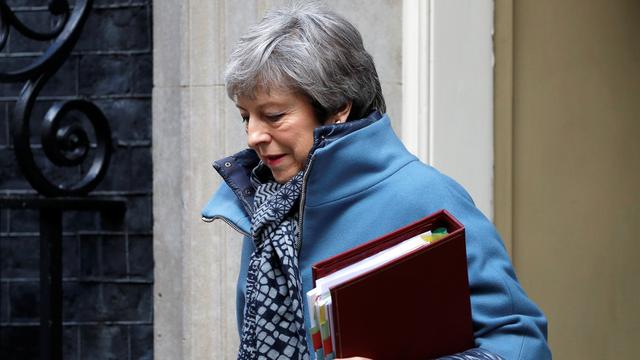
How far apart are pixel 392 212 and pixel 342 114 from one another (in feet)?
0.80

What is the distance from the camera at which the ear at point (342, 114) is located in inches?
113

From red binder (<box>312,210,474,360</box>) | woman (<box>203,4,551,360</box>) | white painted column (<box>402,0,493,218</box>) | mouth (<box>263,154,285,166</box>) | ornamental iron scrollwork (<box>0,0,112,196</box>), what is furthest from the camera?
ornamental iron scrollwork (<box>0,0,112,196</box>)

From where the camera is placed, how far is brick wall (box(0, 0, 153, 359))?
18.0 ft

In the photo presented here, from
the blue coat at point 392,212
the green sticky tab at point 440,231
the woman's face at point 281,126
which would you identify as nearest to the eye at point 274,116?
the woman's face at point 281,126

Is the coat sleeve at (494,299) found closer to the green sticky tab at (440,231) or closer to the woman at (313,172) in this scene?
the woman at (313,172)

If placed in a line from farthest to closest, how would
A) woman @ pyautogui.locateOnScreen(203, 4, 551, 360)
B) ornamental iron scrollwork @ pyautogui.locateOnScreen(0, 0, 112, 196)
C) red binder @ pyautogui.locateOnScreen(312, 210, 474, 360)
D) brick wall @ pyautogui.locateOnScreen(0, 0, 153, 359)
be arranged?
brick wall @ pyautogui.locateOnScreen(0, 0, 153, 359), ornamental iron scrollwork @ pyautogui.locateOnScreen(0, 0, 112, 196), woman @ pyautogui.locateOnScreen(203, 4, 551, 360), red binder @ pyautogui.locateOnScreen(312, 210, 474, 360)

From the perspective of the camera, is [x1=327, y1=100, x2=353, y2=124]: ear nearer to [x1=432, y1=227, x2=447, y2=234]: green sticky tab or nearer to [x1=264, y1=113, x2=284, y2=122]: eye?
[x1=264, y1=113, x2=284, y2=122]: eye

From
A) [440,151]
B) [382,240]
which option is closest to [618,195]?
[440,151]

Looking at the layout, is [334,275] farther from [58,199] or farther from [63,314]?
[63,314]

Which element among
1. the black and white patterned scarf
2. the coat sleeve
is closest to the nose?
the black and white patterned scarf

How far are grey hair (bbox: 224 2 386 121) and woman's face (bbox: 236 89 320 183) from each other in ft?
0.06

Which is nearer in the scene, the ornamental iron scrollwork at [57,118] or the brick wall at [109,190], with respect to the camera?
the ornamental iron scrollwork at [57,118]

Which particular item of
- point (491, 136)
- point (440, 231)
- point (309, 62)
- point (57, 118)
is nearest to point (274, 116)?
point (309, 62)

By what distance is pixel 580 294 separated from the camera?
4918mm
